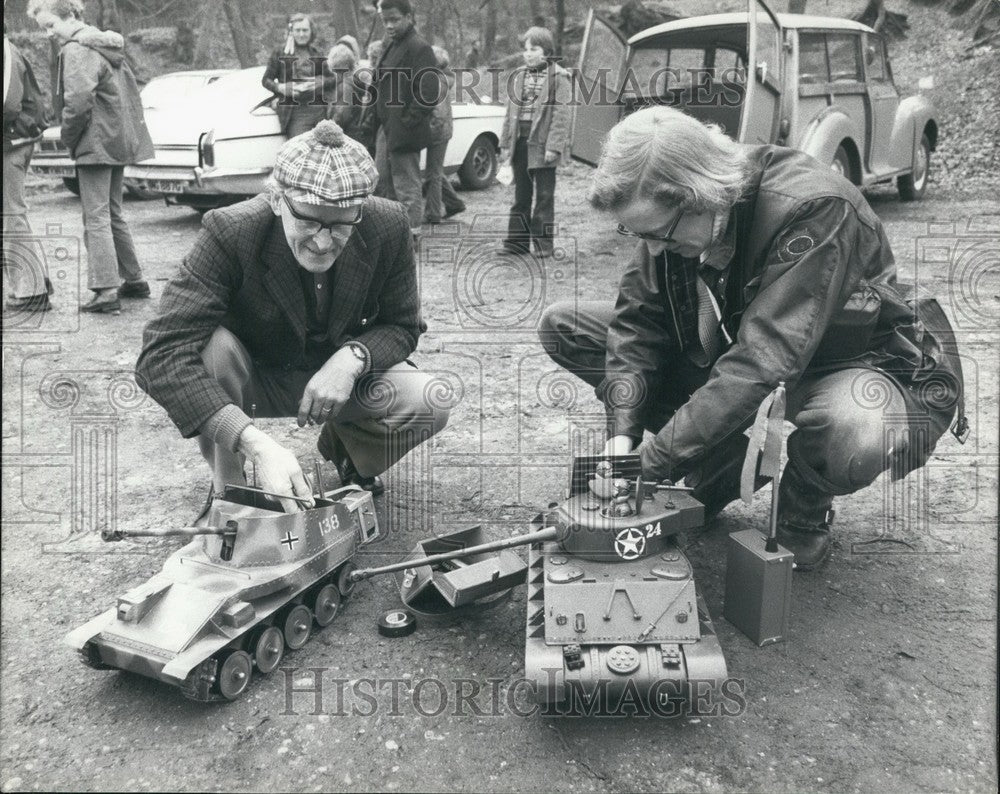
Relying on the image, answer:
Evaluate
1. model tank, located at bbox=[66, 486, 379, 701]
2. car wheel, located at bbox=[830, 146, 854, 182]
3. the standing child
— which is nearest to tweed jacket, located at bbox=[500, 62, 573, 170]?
the standing child

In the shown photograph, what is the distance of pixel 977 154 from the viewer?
36.0ft

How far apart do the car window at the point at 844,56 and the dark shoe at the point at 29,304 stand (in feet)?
21.6

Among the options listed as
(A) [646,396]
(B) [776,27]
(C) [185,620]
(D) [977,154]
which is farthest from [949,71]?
(C) [185,620]

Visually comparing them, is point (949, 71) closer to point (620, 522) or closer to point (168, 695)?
point (620, 522)

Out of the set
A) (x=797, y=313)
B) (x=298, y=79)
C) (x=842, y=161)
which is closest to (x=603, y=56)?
(x=842, y=161)

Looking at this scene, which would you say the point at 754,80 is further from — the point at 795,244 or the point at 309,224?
the point at 309,224

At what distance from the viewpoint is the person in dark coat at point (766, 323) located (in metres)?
2.51

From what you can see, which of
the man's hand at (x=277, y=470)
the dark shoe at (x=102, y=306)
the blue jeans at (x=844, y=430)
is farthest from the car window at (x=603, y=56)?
the man's hand at (x=277, y=470)

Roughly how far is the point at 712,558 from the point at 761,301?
1.05m

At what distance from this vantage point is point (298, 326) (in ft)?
9.98

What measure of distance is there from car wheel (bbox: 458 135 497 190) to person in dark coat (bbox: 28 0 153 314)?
4.76 m

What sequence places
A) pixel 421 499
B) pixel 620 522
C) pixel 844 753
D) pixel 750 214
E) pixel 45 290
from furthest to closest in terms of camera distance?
1. pixel 45 290
2. pixel 421 499
3. pixel 750 214
4. pixel 620 522
5. pixel 844 753

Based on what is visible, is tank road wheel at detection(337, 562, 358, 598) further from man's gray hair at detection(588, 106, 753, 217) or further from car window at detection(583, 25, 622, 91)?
car window at detection(583, 25, 622, 91)

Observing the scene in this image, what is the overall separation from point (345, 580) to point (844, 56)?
711cm
